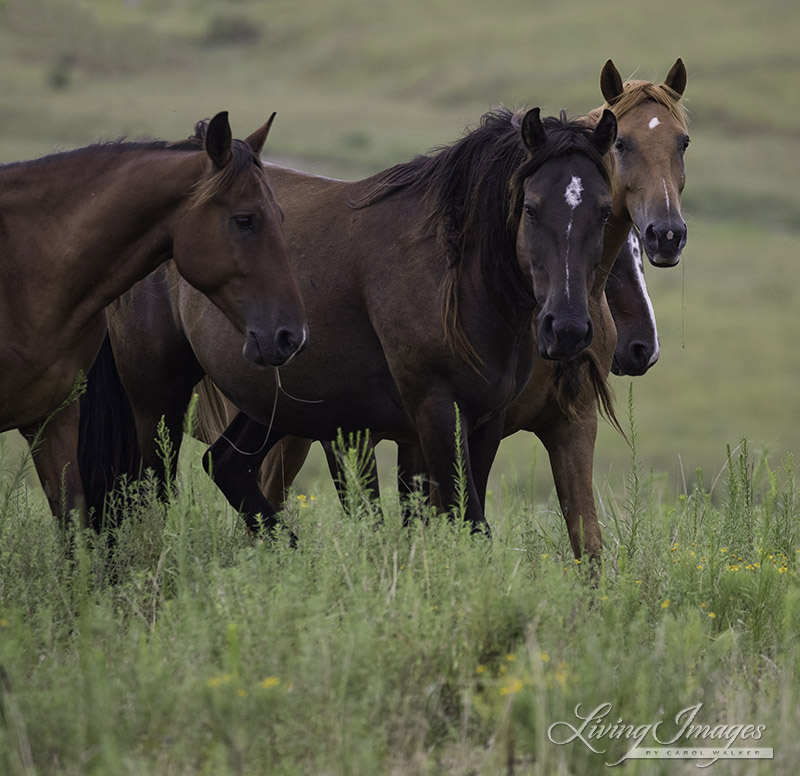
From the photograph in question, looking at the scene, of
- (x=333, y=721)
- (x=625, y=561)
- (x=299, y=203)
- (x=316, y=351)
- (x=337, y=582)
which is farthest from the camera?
(x=299, y=203)

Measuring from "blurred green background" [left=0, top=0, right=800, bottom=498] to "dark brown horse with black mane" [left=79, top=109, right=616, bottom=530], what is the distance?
1873cm

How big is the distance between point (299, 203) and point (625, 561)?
2.41m

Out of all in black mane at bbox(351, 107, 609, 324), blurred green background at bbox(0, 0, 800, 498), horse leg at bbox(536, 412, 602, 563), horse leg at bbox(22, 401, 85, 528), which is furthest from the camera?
blurred green background at bbox(0, 0, 800, 498)

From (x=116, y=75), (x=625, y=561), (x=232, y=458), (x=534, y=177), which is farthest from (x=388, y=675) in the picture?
(x=116, y=75)

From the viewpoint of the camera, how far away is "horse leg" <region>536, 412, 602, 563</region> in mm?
5590

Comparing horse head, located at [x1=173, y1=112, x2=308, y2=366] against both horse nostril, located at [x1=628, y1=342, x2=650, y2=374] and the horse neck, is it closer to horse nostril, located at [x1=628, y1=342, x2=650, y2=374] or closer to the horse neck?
the horse neck

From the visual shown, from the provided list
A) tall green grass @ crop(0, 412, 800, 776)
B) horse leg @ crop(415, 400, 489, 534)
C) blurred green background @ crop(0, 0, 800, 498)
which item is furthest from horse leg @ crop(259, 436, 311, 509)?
blurred green background @ crop(0, 0, 800, 498)

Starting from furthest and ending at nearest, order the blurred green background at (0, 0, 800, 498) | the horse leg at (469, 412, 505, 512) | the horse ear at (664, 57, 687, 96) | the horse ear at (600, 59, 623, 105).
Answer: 1. the blurred green background at (0, 0, 800, 498)
2. the horse ear at (664, 57, 687, 96)
3. the horse ear at (600, 59, 623, 105)
4. the horse leg at (469, 412, 505, 512)

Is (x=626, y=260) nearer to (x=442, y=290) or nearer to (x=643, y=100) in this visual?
(x=643, y=100)

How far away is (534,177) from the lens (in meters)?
4.79

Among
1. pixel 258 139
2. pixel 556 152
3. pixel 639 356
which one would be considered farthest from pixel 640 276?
pixel 258 139

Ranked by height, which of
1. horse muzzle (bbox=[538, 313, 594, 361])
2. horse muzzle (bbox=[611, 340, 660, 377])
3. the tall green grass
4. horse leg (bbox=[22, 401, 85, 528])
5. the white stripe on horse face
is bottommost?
the tall green grass

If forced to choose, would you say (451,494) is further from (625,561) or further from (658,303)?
(658,303)

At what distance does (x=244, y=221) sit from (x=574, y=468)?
2061 mm
